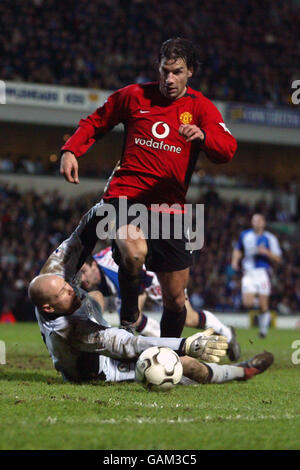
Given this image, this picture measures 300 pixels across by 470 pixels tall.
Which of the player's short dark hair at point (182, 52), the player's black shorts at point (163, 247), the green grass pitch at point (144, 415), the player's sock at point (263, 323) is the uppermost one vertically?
the player's short dark hair at point (182, 52)

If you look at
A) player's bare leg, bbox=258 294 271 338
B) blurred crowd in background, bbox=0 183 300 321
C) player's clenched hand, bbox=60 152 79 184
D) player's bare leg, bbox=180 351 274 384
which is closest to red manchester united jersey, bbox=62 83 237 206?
player's clenched hand, bbox=60 152 79 184

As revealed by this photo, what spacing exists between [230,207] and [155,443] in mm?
22557

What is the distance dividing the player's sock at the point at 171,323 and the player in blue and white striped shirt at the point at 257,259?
7.97 metres

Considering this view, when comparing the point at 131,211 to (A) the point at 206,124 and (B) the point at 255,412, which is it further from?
(B) the point at 255,412

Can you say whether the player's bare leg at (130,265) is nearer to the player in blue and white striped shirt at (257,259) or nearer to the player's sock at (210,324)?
the player's sock at (210,324)

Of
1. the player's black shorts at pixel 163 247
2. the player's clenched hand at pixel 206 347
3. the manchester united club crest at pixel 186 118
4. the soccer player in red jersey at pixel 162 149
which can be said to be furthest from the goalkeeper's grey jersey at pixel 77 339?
the manchester united club crest at pixel 186 118

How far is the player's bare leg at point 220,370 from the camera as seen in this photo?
596 cm

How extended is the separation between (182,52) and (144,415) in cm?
309

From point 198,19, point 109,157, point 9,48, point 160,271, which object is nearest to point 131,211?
point 160,271

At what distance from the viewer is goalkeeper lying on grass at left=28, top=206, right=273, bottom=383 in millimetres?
5336

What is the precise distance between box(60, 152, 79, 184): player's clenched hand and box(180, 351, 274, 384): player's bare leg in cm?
162

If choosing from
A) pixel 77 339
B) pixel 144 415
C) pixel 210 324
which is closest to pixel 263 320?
pixel 210 324

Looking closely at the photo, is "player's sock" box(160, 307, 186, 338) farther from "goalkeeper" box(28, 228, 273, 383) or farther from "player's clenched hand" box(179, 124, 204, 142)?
"player's clenched hand" box(179, 124, 204, 142)

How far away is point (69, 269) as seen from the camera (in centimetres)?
600
